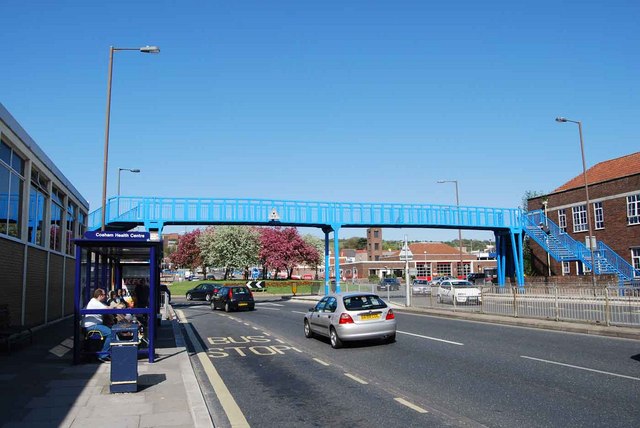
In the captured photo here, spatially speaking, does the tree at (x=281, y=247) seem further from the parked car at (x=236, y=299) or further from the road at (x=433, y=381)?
the road at (x=433, y=381)

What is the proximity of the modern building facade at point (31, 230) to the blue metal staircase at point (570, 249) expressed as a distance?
30404 millimetres

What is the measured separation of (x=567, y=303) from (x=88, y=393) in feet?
52.3

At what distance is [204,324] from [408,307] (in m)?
11.9

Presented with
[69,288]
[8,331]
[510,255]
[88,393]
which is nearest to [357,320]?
[88,393]

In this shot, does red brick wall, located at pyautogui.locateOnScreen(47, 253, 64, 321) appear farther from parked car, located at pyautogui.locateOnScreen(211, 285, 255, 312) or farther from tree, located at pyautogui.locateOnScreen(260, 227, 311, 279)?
tree, located at pyautogui.locateOnScreen(260, 227, 311, 279)

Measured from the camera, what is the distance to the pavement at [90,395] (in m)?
6.78

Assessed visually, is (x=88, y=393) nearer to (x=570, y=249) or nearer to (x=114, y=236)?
(x=114, y=236)

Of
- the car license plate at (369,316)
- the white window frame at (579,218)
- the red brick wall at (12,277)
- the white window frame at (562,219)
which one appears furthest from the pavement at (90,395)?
the white window frame at (562,219)

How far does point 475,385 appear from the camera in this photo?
8867mm

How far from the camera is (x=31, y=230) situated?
17.9 m

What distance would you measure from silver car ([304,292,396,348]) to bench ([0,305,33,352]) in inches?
302

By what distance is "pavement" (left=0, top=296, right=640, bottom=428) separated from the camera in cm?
679

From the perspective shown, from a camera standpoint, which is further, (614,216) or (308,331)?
(614,216)

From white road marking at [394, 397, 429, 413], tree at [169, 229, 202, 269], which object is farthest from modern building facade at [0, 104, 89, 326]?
tree at [169, 229, 202, 269]
